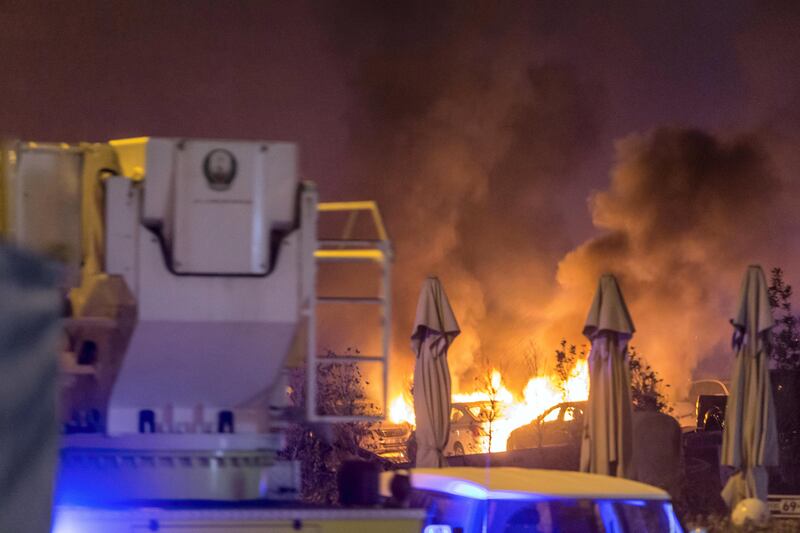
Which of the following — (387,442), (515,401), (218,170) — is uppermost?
(515,401)

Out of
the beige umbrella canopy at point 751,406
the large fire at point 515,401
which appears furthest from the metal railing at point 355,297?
the large fire at point 515,401

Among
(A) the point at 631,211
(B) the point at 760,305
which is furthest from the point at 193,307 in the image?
(A) the point at 631,211

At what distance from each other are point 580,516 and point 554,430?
14.2 metres

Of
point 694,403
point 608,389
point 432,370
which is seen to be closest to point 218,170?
point 608,389

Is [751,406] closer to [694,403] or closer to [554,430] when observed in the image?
[554,430]

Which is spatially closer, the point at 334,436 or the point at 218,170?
the point at 218,170

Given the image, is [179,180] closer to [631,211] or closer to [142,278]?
[142,278]

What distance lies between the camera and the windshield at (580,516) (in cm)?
773

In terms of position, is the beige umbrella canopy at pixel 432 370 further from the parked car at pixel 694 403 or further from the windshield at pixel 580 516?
the parked car at pixel 694 403

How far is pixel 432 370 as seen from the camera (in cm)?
1396

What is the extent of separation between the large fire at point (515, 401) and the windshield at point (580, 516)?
51.4ft

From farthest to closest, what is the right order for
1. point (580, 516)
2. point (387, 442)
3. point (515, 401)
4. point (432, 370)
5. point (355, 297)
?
point (515, 401)
point (387, 442)
point (432, 370)
point (580, 516)
point (355, 297)

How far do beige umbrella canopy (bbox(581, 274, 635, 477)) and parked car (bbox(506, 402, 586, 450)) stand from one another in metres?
7.88

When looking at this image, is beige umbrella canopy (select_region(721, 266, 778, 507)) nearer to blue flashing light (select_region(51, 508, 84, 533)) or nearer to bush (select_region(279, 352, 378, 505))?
bush (select_region(279, 352, 378, 505))
